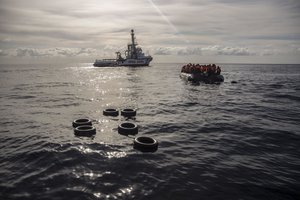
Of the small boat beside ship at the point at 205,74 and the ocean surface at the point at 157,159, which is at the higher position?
the small boat beside ship at the point at 205,74

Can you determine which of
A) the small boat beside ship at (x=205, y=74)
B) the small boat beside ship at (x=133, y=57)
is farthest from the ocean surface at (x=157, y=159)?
the small boat beside ship at (x=133, y=57)

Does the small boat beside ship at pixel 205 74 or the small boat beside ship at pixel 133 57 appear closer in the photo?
the small boat beside ship at pixel 205 74

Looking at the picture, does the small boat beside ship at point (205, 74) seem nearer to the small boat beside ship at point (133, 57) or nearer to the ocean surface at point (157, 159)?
the ocean surface at point (157, 159)

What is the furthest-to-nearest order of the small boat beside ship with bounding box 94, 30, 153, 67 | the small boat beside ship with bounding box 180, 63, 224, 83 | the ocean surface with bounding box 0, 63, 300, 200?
the small boat beside ship with bounding box 94, 30, 153, 67
the small boat beside ship with bounding box 180, 63, 224, 83
the ocean surface with bounding box 0, 63, 300, 200

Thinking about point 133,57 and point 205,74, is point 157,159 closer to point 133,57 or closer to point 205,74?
point 205,74

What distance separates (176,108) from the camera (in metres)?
23.9

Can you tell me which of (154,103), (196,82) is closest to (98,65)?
(196,82)

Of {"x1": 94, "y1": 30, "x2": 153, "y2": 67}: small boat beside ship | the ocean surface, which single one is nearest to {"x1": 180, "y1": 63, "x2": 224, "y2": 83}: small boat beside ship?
the ocean surface

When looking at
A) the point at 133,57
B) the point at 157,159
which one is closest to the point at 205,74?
the point at 157,159

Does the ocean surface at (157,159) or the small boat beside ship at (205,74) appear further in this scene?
the small boat beside ship at (205,74)

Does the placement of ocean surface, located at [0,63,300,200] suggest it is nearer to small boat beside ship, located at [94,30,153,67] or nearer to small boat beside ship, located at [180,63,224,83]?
small boat beside ship, located at [180,63,224,83]

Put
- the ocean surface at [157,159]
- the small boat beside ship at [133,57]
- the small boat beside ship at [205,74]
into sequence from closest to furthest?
the ocean surface at [157,159]
the small boat beside ship at [205,74]
the small boat beside ship at [133,57]

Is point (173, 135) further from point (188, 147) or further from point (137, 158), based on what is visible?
point (137, 158)

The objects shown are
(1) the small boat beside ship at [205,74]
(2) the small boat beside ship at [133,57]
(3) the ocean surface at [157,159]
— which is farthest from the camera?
(2) the small boat beside ship at [133,57]
